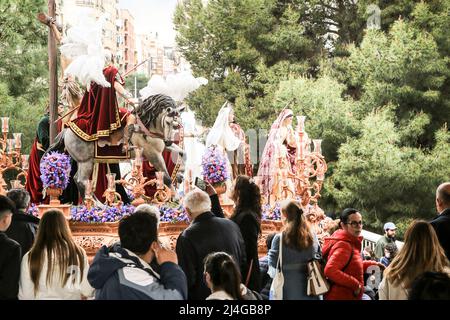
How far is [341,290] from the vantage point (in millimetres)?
6117

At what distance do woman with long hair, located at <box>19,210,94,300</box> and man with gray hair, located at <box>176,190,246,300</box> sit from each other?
717 millimetres

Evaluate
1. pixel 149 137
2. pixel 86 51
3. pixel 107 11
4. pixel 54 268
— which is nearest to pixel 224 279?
pixel 54 268

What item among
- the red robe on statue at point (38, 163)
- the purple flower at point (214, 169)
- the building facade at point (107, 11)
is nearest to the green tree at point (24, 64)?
the building facade at point (107, 11)

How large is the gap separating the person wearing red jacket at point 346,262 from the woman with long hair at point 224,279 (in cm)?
166

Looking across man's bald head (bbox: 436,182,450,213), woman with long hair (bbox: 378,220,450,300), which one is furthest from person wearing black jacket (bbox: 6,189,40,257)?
man's bald head (bbox: 436,182,450,213)

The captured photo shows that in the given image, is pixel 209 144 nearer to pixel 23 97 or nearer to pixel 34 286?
pixel 34 286

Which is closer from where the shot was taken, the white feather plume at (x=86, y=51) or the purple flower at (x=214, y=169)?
the purple flower at (x=214, y=169)

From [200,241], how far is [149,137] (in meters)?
5.61

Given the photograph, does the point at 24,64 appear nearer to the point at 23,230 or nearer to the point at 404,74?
the point at 404,74

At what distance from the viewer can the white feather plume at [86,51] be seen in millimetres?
10875

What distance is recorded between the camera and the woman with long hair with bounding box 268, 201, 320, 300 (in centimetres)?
594

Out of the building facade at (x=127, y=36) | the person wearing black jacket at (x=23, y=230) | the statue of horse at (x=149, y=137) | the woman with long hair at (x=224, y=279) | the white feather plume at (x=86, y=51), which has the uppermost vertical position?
the building facade at (x=127, y=36)

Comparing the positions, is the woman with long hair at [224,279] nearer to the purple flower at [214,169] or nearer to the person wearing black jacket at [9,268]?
the person wearing black jacket at [9,268]

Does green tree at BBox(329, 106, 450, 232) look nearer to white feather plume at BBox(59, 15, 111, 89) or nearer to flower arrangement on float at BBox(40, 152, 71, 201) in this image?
white feather plume at BBox(59, 15, 111, 89)
